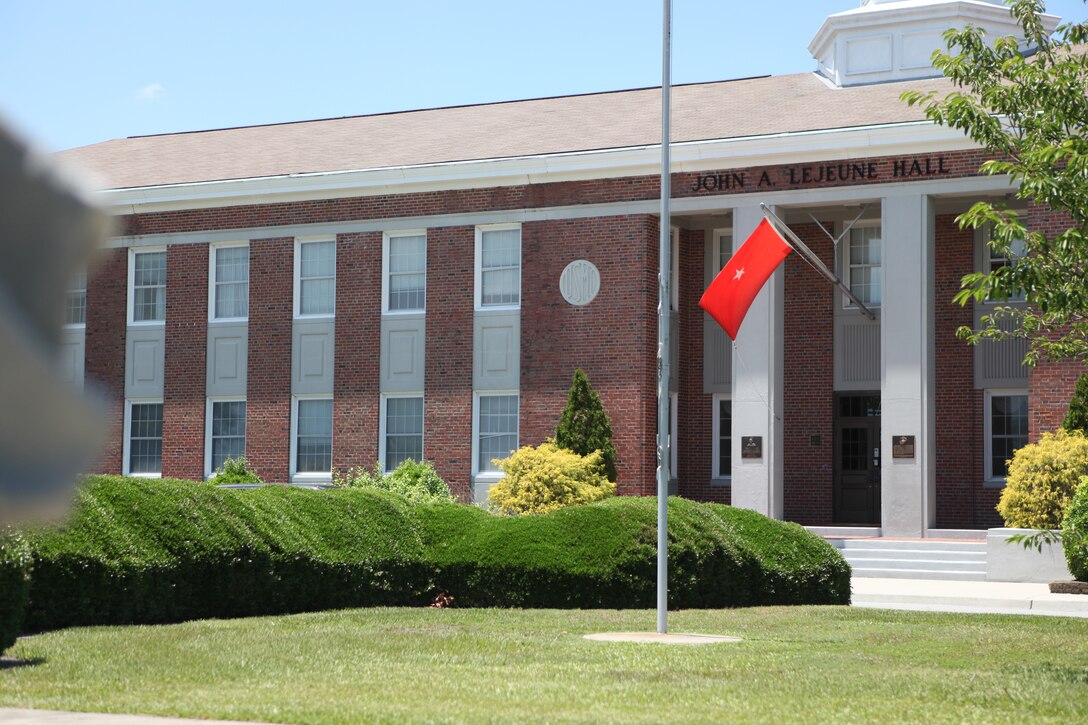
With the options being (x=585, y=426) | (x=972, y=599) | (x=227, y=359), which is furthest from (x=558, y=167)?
(x=972, y=599)

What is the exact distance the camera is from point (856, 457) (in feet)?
110

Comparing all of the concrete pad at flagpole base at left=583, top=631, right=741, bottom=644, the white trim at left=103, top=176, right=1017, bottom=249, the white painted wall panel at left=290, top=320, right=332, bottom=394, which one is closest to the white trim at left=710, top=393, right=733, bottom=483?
the white trim at left=103, top=176, right=1017, bottom=249

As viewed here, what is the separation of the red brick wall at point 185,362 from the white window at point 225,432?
226 mm

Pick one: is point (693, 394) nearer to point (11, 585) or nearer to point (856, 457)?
point (856, 457)

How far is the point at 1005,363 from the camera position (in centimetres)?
3120

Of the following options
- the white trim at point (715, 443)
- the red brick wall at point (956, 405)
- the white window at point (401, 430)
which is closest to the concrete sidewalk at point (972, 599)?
the red brick wall at point (956, 405)

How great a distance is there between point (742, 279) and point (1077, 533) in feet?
38.6

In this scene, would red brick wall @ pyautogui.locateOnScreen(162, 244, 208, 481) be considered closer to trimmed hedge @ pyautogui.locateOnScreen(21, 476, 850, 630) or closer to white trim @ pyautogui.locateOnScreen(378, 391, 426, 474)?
white trim @ pyautogui.locateOnScreen(378, 391, 426, 474)

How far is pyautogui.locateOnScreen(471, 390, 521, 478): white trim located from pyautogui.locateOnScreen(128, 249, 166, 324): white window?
8824mm

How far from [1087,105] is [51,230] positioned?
12487 millimetres

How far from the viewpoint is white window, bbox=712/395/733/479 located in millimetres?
33875

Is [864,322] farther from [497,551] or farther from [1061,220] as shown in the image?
[497,551]

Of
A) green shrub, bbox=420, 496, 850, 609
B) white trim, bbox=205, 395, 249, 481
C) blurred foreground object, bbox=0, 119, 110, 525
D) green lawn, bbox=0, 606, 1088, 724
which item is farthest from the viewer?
white trim, bbox=205, 395, 249, 481

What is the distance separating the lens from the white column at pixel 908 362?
28766 mm
